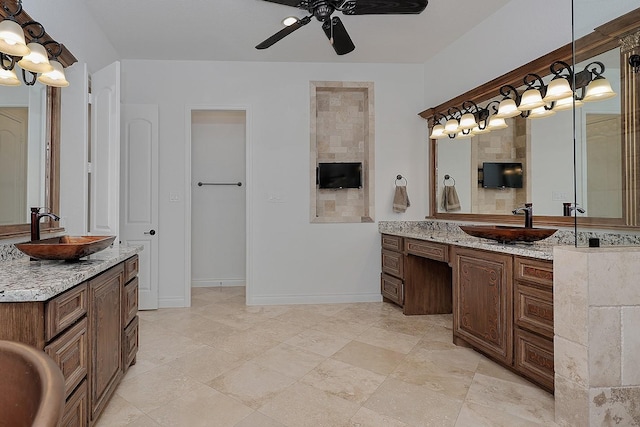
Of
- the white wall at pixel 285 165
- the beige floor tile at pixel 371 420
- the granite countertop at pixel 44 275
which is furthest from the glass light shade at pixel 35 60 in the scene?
the beige floor tile at pixel 371 420

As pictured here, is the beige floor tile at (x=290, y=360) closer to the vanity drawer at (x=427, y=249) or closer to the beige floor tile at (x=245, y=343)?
the beige floor tile at (x=245, y=343)

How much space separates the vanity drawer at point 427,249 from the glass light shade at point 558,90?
1372 mm

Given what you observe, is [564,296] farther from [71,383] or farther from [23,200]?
[23,200]

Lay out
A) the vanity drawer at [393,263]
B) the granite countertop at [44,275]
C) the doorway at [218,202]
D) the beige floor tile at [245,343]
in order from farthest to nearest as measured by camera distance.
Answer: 1. the doorway at [218,202]
2. the vanity drawer at [393,263]
3. the beige floor tile at [245,343]
4. the granite countertop at [44,275]

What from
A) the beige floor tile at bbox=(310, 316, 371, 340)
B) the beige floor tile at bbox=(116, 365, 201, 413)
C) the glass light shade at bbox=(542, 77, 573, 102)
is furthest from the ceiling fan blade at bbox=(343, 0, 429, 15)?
the beige floor tile at bbox=(116, 365, 201, 413)

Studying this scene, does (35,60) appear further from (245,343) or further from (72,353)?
(245,343)

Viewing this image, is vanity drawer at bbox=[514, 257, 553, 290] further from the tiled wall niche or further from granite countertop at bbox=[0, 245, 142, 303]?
granite countertop at bbox=[0, 245, 142, 303]

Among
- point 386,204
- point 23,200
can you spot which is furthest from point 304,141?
point 23,200

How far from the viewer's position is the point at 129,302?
2271 mm

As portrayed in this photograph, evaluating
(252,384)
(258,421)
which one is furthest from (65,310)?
(252,384)

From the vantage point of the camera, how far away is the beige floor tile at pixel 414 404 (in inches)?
73.0

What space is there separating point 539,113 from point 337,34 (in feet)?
5.48

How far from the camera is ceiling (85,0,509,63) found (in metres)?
2.96

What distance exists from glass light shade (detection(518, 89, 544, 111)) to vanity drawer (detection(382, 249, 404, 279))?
1807 mm
